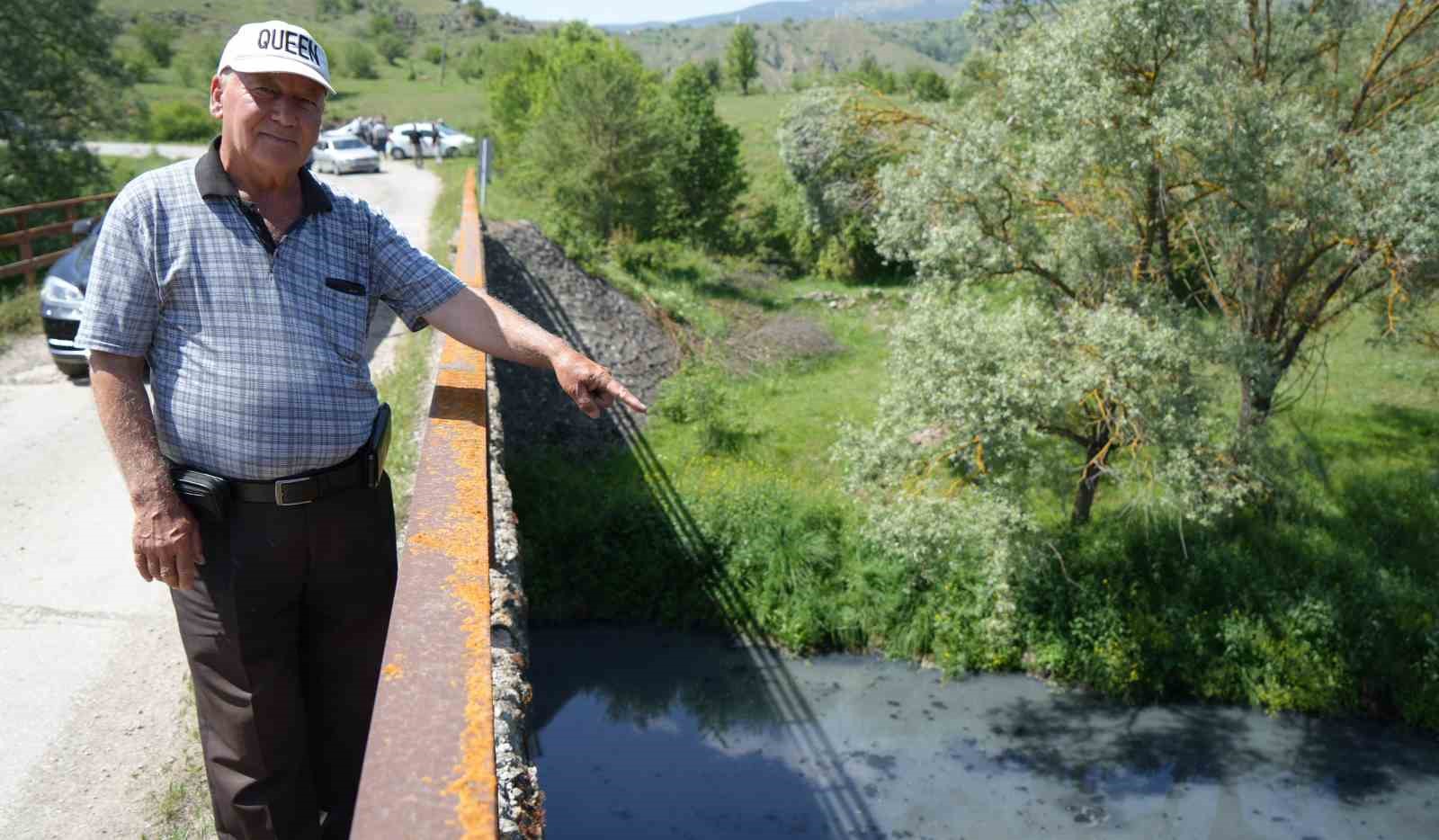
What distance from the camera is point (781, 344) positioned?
21.8m

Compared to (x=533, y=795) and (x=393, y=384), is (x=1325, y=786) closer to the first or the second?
(x=393, y=384)

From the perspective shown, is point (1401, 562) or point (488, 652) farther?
point (1401, 562)

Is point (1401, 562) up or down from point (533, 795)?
down

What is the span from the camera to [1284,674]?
42.0ft

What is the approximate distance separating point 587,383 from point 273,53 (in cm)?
114

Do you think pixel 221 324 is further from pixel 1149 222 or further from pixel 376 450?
pixel 1149 222

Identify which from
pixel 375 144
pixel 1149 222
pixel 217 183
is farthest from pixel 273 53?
pixel 375 144

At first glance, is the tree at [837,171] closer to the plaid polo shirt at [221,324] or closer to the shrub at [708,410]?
the shrub at [708,410]

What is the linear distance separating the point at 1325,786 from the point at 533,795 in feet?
37.6

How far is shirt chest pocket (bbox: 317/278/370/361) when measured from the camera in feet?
9.18

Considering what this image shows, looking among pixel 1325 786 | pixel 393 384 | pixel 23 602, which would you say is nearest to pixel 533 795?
pixel 23 602

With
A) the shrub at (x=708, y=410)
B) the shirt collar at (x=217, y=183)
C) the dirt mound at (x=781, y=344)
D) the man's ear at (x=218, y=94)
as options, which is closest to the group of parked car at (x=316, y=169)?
the man's ear at (x=218, y=94)

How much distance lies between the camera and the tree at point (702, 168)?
97.7 ft

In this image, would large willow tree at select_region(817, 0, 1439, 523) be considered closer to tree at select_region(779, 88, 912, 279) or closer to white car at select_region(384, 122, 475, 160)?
tree at select_region(779, 88, 912, 279)
